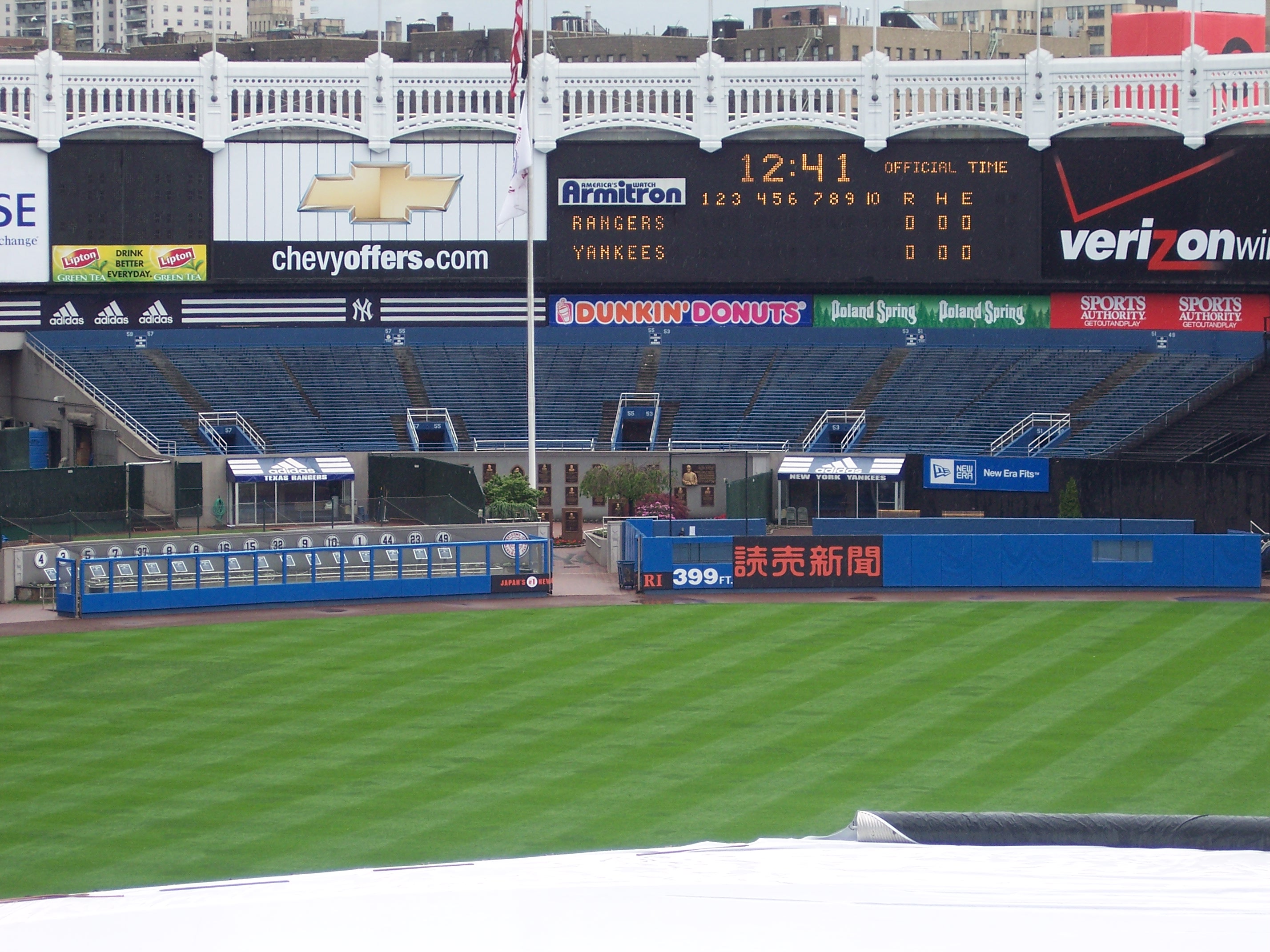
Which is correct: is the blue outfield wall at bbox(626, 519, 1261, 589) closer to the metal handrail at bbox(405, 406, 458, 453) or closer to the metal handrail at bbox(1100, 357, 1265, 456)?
the metal handrail at bbox(1100, 357, 1265, 456)

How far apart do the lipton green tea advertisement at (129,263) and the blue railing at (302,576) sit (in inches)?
881

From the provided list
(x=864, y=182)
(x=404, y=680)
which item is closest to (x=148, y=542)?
(x=404, y=680)

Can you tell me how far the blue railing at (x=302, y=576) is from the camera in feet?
122

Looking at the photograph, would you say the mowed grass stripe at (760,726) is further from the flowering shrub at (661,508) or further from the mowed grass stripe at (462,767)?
the flowering shrub at (661,508)

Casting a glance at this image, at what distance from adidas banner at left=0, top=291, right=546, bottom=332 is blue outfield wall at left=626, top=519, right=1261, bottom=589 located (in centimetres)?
2233

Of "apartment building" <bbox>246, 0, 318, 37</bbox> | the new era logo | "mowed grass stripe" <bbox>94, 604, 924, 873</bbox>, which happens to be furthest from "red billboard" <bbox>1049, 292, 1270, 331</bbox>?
"apartment building" <bbox>246, 0, 318, 37</bbox>

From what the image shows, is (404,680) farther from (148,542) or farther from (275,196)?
(275,196)

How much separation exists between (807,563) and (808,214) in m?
22.1

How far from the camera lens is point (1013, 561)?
40594 millimetres

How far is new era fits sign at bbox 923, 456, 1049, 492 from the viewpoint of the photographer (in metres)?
52.1

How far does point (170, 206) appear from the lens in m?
59.0

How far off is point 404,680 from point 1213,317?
39729 millimetres

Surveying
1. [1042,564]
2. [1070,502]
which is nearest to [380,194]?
[1070,502]

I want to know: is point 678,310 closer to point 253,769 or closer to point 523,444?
point 523,444
